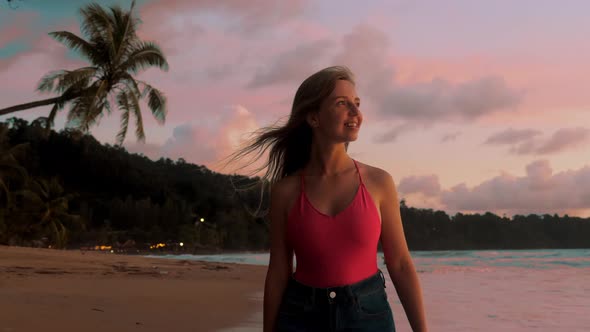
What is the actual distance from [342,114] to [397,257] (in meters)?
0.61

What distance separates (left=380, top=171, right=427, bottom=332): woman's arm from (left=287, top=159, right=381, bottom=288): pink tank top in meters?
0.07

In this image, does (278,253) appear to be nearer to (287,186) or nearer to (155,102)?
(287,186)

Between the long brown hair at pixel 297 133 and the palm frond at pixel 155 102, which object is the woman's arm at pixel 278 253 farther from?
the palm frond at pixel 155 102

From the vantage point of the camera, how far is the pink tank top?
2.38 meters

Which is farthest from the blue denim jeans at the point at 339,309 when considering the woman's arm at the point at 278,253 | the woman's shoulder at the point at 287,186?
the woman's shoulder at the point at 287,186

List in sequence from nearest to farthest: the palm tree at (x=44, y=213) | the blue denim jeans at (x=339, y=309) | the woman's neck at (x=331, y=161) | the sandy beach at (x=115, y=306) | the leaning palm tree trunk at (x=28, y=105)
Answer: the blue denim jeans at (x=339, y=309) < the woman's neck at (x=331, y=161) < the sandy beach at (x=115, y=306) < the leaning palm tree trunk at (x=28, y=105) < the palm tree at (x=44, y=213)

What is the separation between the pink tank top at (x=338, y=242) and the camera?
2.38 m

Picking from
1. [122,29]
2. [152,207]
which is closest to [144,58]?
[122,29]

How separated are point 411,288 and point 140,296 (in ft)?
27.1

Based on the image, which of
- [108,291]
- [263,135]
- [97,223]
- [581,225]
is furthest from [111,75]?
[581,225]

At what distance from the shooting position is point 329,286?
237cm

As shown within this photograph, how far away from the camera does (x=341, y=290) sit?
2342mm

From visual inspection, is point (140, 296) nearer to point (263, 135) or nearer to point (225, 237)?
point (263, 135)

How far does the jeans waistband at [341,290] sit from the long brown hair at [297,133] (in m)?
0.60
